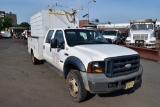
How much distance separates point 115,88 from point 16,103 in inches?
97.5

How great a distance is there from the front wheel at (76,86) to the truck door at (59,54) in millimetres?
700

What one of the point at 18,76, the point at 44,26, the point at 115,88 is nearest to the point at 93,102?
the point at 115,88

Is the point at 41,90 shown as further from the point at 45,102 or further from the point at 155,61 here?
the point at 155,61

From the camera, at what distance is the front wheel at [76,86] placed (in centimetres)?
429

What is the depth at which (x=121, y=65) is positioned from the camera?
416 centimetres

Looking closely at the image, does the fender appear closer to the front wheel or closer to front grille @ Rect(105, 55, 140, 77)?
the front wheel

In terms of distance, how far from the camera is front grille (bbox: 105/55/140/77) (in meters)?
3.95

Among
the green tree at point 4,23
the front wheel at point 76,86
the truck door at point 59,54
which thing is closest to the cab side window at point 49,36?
the truck door at point 59,54

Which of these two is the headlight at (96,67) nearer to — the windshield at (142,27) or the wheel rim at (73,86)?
the wheel rim at (73,86)

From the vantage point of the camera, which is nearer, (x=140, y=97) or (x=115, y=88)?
(x=115, y=88)

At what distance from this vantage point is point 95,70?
3977mm

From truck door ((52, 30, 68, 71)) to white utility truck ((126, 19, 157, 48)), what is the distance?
1106 cm

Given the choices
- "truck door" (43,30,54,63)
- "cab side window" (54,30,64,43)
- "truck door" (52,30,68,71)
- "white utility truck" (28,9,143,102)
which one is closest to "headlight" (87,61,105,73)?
"white utility truck" (28,9,143,102)

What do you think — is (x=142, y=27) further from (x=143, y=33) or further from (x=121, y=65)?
(x=121, y=65)
